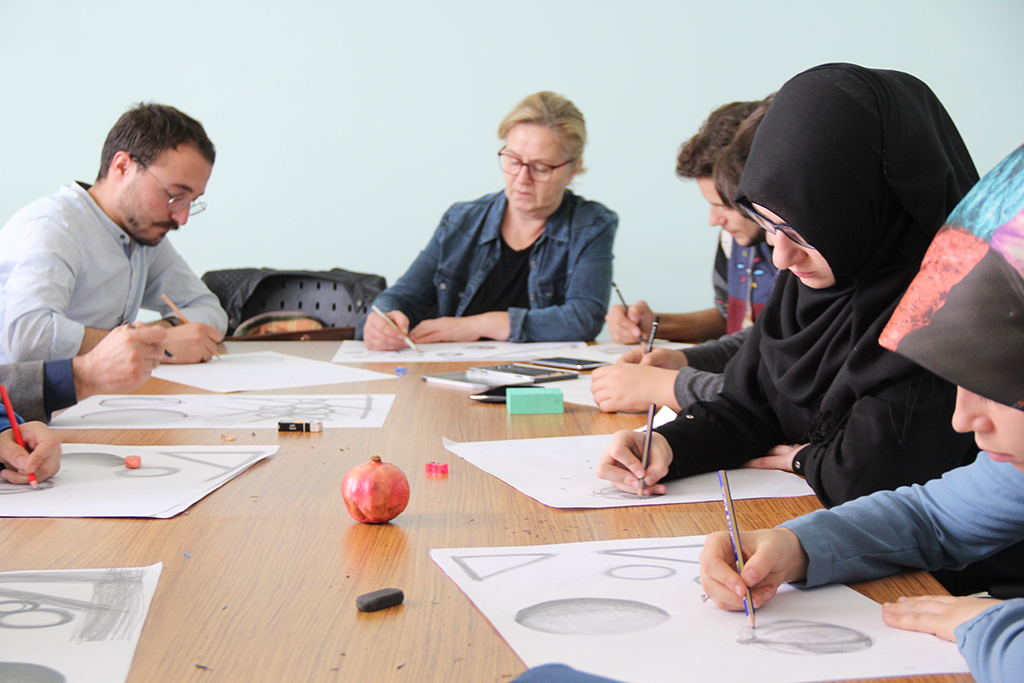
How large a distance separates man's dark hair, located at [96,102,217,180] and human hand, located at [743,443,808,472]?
1.42 m

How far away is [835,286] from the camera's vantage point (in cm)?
96

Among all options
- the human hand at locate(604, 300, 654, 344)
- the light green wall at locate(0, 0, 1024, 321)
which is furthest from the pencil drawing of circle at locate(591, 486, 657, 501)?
the light green wall at locate(0, 0, 1024, 321)

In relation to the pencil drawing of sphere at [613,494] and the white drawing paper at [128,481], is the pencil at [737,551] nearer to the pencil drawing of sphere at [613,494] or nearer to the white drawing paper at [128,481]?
the pencil drawing of sphere at [613,494]

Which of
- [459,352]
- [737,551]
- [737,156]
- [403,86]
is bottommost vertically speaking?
[459,352]

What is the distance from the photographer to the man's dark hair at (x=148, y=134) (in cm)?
174

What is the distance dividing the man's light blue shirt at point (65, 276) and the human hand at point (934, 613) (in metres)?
1.48

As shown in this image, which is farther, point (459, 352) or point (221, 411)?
point (459, 352)

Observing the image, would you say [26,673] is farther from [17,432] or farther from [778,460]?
[778,460]

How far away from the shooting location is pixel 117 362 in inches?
47.1

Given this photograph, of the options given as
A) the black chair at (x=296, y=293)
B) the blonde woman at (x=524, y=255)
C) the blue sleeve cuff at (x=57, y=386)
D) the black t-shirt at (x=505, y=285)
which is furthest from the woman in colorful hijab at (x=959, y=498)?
the black chair at (x=296, y=293)

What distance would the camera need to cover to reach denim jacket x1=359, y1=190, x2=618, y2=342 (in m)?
2.31

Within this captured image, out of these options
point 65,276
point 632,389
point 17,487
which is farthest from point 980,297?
point 65,276

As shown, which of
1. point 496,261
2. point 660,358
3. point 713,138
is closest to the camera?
point 660,358

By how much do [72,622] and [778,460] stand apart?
758 mm
